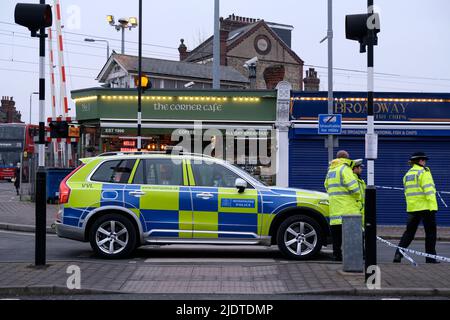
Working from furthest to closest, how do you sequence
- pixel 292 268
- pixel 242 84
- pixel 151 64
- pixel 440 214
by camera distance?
1. pixel 242 84
2. pixel 151 64
3. pixel 440 214
4. pixel 292 268

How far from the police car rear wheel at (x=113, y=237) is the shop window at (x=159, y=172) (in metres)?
0.76

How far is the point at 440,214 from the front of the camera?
62.0 feet

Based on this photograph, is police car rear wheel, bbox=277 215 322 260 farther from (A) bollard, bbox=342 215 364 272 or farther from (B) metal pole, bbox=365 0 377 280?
(B) metal pole, bbox=365 0 377 280

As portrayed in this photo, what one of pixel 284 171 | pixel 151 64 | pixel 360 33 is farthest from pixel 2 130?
pixel 360 33

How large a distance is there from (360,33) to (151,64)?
29.0 metres

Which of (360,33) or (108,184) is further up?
(360,33)

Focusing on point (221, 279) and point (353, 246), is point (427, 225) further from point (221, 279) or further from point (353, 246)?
point (221, 279)

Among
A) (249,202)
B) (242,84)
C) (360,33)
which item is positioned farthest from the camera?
(242,84)

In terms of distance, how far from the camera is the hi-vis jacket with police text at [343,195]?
975 centimetres

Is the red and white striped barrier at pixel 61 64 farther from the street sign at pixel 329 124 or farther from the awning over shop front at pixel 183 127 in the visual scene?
the street sign at pixel 329 124

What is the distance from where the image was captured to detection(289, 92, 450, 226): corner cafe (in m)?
18.9
